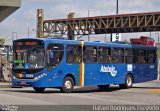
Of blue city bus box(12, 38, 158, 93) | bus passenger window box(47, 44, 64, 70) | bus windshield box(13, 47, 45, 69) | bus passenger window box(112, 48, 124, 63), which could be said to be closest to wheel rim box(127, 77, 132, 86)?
blue city bus box(12, 38, 158, 93)

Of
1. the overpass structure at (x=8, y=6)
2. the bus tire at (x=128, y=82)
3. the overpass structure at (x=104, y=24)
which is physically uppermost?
the overpass structure at (x=104, y=24)

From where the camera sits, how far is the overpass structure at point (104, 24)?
45031mm

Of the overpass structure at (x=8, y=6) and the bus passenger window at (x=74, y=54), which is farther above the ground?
the overpass structure at (x=8, y=6)

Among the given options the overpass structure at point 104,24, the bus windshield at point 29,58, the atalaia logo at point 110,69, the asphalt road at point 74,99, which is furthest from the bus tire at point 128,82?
the overpass structure at point 104,24

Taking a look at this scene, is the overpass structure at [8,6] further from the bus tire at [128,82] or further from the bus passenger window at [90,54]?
the bus tire at [128,82]

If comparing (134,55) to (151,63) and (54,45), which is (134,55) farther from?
(54,45)

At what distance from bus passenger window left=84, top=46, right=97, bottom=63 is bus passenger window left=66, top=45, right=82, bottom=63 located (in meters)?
0.45

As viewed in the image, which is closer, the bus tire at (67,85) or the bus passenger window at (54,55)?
the bus passenger window at (54,55)

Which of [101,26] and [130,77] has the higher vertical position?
[101,26]

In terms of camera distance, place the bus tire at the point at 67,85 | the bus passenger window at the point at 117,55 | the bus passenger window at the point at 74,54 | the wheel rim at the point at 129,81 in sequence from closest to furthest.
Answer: the bus tire at the point at 67,85, the bus passenger window at the point at 74,54, the bus passenger window at the point at 117,55, the wheel rim at the point at 129,81

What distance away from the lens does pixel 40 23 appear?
2012 inches

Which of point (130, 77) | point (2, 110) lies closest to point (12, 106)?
point (2, 110)

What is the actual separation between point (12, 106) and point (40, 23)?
1493 inches

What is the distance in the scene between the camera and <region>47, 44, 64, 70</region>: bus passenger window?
2077 cm
